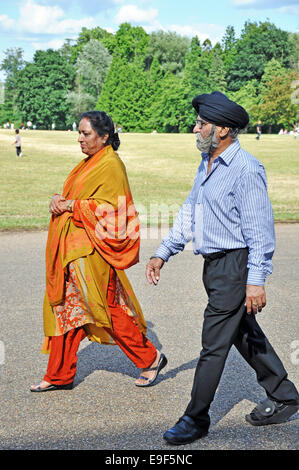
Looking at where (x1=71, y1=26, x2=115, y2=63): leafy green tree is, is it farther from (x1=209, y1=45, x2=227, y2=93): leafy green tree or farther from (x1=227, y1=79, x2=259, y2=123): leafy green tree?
(x1=227, y1=79, x2=259, y2=123): leafy green tree

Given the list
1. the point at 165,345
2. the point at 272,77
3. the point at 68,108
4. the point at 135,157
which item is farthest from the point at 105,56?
the point at 165,345

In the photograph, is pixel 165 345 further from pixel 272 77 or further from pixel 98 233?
pixel 272 77

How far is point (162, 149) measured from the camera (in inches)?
1667

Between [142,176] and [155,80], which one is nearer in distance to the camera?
[142,176]

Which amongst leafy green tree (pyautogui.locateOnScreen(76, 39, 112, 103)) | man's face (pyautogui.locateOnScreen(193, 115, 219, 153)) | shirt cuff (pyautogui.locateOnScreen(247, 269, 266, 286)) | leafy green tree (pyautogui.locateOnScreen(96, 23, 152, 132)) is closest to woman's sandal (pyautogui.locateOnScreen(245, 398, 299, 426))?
shirt cuff (pyautogui.locateOnScreen(247, 269, 266, 286))

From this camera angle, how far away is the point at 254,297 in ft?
10.9

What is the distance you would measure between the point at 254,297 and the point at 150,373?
52.9 inches

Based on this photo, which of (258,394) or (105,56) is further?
(105,56)

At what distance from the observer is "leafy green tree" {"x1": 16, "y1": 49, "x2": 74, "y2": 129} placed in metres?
88.7

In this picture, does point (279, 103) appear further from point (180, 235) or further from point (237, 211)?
point (237, 211)

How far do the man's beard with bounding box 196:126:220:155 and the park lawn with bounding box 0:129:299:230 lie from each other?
8.52 metres

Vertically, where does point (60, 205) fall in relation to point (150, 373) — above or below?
above

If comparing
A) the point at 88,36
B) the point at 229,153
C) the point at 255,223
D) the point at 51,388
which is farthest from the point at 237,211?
the point at 88,36

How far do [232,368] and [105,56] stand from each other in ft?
290
